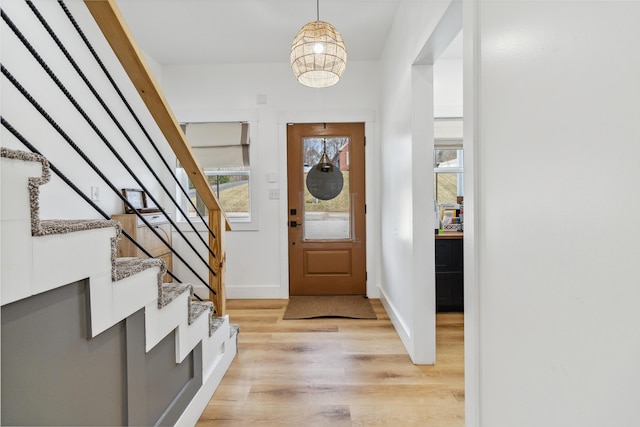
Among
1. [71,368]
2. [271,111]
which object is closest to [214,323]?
[71,368]

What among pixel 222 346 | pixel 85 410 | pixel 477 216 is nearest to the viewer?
pixel 85 410

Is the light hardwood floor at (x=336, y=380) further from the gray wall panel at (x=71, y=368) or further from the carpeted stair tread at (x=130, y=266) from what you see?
the carpeted stair tread at (x=130, y=266)

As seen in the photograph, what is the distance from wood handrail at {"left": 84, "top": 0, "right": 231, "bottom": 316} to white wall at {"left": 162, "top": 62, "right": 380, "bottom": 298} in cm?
147

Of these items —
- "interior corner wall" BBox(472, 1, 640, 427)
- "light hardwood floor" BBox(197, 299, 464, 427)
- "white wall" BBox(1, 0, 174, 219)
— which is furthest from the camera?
"white wall" BBox(1, 0, 174, 219)

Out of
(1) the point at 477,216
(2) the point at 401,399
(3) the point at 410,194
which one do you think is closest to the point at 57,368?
(1) the point at 477,216

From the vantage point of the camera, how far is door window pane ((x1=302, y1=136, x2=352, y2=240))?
3.85 meters

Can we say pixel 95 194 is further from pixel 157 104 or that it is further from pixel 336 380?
pixel 336 380

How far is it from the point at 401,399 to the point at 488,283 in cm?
114

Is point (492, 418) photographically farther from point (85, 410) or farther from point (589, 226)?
point (85, 410)

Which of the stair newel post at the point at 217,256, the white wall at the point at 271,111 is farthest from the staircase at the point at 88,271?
the white wall at the point at 271,111

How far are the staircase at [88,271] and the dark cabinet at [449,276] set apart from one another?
8.23 feet

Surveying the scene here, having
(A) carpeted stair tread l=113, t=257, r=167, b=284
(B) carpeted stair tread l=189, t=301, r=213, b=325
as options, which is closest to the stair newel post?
(B) carpeted stair tread l=189, t=301, r=213, b=325

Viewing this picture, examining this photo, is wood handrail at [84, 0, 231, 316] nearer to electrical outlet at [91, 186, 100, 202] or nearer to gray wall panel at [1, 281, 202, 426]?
gray wall panel at [1, 281, 202, 426]

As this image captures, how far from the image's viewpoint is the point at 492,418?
112cm
